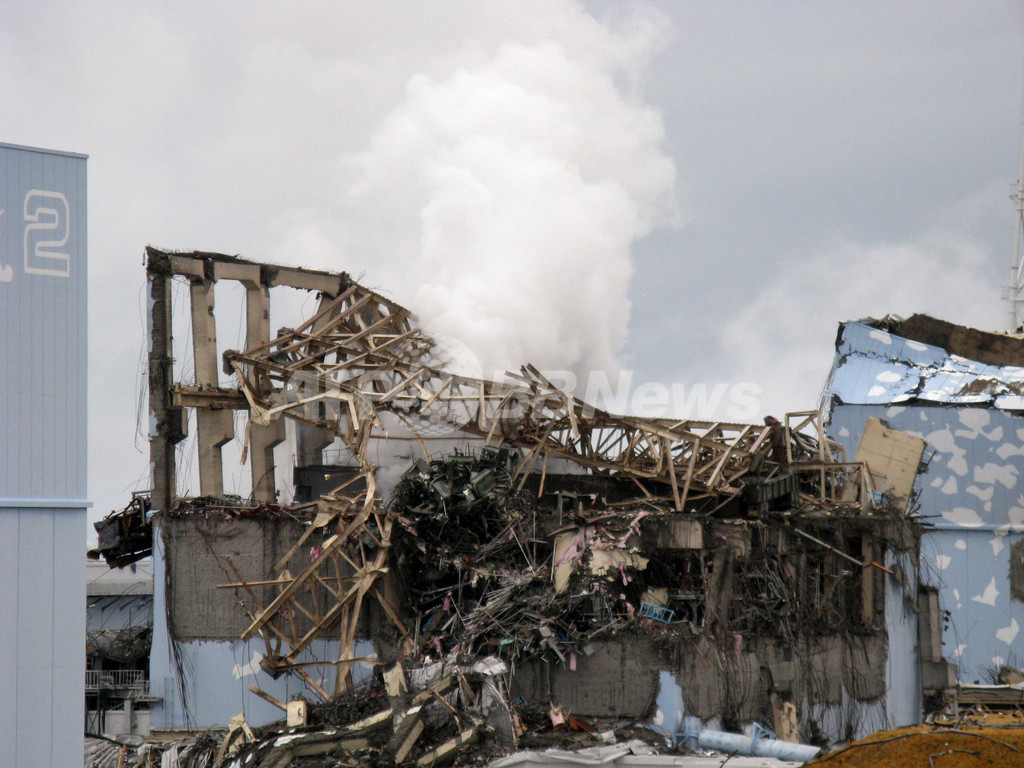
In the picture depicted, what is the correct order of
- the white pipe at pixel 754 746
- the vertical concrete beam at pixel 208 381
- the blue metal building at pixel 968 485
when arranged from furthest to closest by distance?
the blue metal building at pixel 968 485 → the vertical concrete beam at pixel 208 381 → the white pipe at pixel 754 746

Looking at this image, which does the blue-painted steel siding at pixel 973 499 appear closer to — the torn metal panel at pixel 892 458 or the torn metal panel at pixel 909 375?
the torn metal panel at pixel 909 375

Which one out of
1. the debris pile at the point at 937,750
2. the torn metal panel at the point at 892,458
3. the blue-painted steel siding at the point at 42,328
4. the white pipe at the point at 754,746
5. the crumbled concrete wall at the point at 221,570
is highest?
the blue-painted steel siding at the point at 42,328

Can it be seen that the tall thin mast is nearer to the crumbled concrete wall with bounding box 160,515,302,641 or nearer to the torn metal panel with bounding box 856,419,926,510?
the torn metal panel with bounding box 856,419,926,510

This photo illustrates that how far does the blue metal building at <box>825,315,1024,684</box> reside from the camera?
31.6m

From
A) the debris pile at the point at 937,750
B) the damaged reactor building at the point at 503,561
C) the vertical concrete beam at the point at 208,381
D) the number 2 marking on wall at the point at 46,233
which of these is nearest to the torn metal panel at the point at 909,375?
the damaged reactor building at the point at 503,561

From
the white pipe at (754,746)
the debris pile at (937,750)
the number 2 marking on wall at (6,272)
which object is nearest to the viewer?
the debris pile at (937,750)

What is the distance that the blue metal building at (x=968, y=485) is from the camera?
31594 millimetres

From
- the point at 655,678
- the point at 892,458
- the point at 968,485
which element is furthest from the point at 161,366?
the point at 968,485

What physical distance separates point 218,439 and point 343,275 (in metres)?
5.78

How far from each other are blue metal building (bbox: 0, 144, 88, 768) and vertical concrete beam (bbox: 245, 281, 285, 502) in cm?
1077

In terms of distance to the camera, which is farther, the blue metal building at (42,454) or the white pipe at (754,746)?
the white pipe at (754,746)

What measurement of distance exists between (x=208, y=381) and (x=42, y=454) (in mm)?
10221

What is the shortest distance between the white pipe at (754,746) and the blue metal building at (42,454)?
Answer: 36.7ft

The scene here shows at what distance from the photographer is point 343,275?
98.7ft
